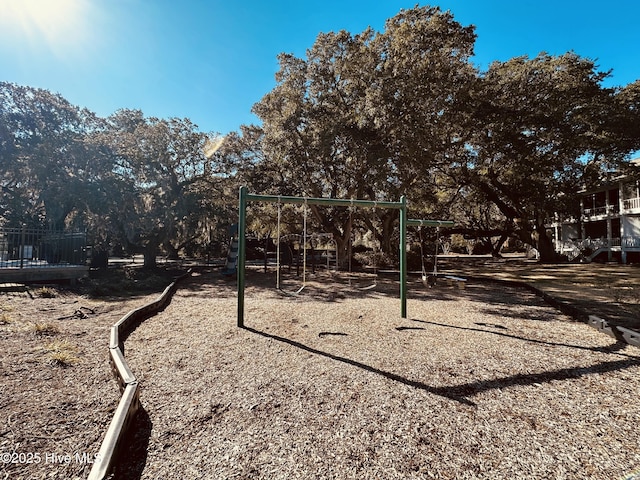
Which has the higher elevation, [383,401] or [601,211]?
[601,211]

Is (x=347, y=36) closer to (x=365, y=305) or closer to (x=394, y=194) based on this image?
(x=394, y=194)

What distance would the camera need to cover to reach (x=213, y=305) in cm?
718

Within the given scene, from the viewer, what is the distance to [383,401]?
2.67m

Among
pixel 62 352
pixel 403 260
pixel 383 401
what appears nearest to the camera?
pixel 383 401

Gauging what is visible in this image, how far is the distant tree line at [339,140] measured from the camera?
10.5 meters

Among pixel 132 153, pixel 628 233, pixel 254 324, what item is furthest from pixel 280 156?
pixel 628 233

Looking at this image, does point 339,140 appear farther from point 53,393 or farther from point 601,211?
point 601,211

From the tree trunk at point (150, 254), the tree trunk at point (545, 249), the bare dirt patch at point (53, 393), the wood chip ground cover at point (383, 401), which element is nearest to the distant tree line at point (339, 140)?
the tree trunk at point (150, 254)

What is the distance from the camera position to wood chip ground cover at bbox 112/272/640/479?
6.28 ft

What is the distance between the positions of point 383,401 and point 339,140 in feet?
35.8

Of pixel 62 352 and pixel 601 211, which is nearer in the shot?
pixel 62 352

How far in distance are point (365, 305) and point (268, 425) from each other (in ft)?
16.5

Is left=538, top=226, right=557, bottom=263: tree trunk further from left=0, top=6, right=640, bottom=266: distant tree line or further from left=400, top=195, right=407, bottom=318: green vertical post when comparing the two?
left=400, top=195, right=407, bottom=318: green vertical post

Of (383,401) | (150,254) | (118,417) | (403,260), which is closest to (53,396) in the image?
(118,417)
